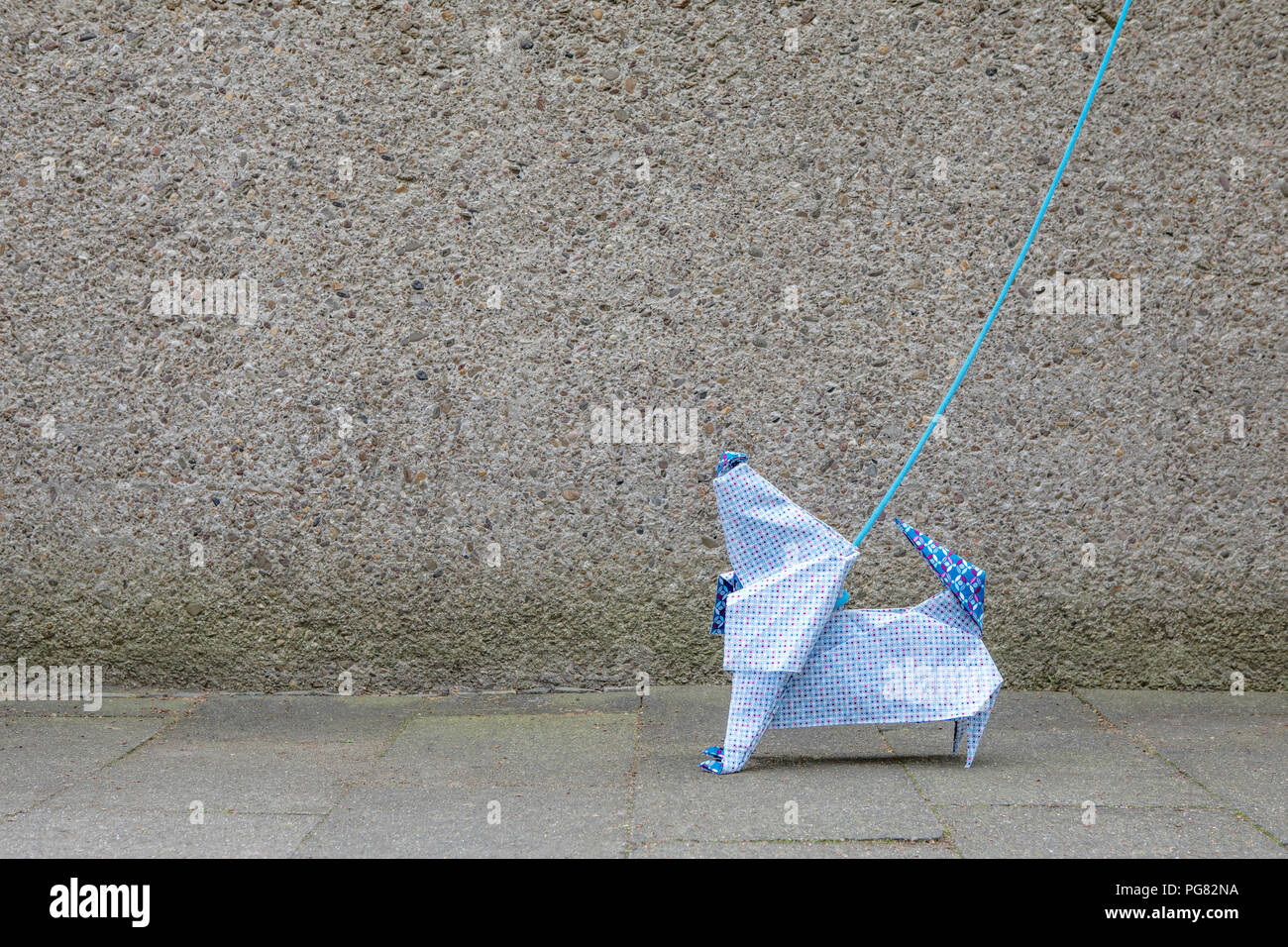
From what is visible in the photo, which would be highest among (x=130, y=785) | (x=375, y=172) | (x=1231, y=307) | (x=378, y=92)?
(x=378, y=92)

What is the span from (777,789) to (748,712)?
0.27 metres

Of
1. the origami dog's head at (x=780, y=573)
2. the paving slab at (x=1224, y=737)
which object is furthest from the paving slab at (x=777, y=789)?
the paving slab at (x=1224, y=737)

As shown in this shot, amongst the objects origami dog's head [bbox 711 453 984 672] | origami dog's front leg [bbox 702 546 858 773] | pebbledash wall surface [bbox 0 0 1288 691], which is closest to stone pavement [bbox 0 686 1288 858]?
origami dog's front leg [bbox 702 546 858 773]

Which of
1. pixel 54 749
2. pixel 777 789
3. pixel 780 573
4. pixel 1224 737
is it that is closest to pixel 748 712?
pixel 777 789

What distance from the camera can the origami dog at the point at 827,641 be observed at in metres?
3.97

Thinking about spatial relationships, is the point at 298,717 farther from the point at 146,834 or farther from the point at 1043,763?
the point at 1043,763

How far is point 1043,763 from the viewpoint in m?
4.18

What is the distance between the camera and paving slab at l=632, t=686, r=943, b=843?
3506 mm

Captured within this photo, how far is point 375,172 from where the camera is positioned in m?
5.14

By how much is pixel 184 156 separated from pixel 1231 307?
457cm

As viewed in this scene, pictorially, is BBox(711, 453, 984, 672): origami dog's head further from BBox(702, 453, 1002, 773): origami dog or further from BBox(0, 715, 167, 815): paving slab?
BBox(0, 715, 167, 815): paving slab

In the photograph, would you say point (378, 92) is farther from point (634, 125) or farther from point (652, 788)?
point (652, 788)

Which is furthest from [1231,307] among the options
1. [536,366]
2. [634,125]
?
[536,366]

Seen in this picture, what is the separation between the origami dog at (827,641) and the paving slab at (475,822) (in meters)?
0.54
